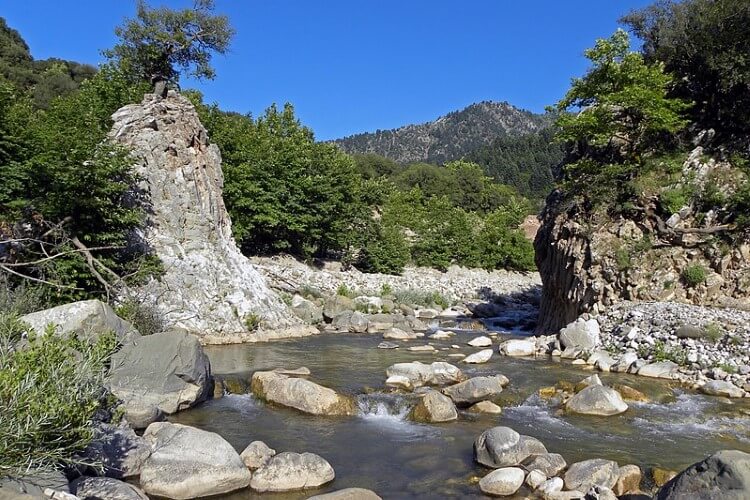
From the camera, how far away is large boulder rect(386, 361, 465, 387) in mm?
14414

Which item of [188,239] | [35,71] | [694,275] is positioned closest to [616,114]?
[694,275]

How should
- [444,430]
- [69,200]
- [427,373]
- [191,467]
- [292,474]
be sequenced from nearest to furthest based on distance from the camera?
1. [191,467]
2. [292,474]
3. [444,430]
4. [427,373]
5. [69,200]

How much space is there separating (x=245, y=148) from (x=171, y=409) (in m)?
29.0

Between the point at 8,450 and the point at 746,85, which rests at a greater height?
the point at 746,85

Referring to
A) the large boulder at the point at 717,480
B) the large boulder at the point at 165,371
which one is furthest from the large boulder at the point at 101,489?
the large boulder at the point at 717,480

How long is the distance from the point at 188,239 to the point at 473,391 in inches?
569

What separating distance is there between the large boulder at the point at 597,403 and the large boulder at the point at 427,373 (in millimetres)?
3248

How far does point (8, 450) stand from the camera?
4684 millimetres

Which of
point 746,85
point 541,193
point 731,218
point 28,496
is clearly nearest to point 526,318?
point 731,218

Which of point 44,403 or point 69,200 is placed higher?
point 69,200

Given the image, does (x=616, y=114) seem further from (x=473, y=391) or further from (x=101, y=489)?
(x=101, y=489)

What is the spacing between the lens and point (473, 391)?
12523mm

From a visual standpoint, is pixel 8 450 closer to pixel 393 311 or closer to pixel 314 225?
pixel 393 311

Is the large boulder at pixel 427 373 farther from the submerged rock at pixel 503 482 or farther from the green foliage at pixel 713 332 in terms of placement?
the green foliage at pixel 713 332
